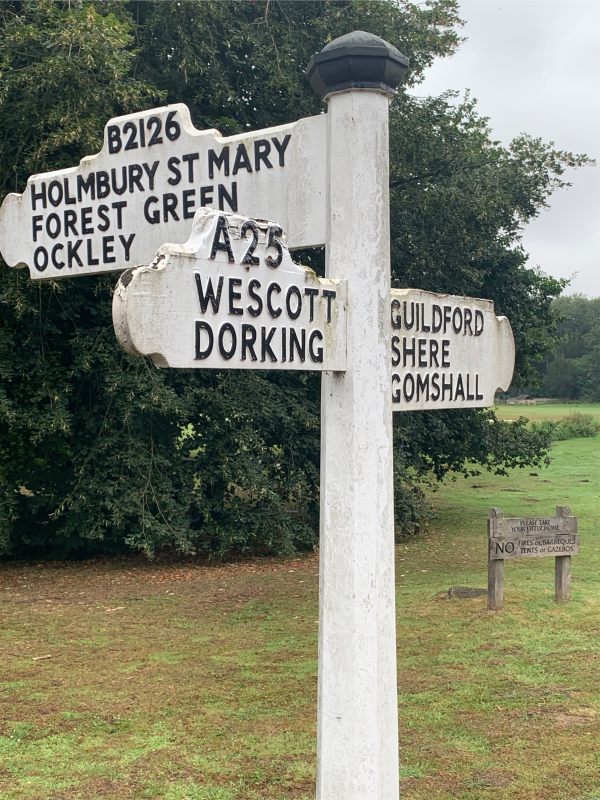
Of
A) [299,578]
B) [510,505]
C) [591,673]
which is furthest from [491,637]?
[510,505]

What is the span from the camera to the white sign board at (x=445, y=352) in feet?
11.0

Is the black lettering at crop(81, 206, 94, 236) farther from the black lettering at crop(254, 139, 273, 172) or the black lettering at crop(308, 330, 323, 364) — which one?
the black lettering at crop(308, 330, 323, 364)

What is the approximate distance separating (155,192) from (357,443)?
1166mm

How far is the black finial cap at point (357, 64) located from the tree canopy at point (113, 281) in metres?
7.38

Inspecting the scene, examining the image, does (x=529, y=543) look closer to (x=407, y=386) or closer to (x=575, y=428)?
(x=407, y=386)

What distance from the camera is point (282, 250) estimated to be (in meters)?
2.85

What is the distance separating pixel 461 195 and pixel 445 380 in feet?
36.6

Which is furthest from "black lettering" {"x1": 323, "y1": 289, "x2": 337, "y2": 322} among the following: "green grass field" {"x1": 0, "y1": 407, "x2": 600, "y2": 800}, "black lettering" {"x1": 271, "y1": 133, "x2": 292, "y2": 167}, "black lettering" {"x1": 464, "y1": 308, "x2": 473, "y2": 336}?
"green grass field" {"x1": 0, "y1": 407, "x2": 600, "y2": 800}

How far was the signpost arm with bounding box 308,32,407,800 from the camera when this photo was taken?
3035mm

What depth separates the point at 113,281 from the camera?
38.1 ft

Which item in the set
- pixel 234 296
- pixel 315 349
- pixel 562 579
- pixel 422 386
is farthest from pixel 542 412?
pixel 234 296

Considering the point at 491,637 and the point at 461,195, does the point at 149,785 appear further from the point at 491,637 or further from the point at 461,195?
the point at 461,195

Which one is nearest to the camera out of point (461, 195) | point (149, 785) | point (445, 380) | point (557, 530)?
point (445, 380)

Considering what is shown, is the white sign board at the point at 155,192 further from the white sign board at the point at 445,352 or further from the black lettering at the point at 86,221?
the white sign board at the point at 445,352
